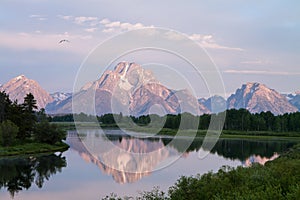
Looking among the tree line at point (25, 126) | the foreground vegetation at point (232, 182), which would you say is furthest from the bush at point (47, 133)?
the foreground vegetation at point (232, 182)

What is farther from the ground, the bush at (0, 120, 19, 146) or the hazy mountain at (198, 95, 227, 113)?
the hazy mountain at (198, 95, 227, 113)

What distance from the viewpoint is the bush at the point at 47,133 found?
8338 centimetres

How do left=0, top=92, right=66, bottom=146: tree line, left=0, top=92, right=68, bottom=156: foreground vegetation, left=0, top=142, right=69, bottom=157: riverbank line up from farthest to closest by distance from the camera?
left=0, top=92, right=66, bottom=146: tree line → left=0, top=92, right=68, bottom=156: foreground vegetation → left=0, top=142, right=69, bottom=157: riverbank

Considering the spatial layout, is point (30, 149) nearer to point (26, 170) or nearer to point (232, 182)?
point (26, 170)

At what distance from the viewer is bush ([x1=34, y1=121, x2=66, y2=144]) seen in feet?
274

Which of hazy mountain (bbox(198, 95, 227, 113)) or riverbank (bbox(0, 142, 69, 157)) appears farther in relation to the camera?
riverbank (bbox(0, 142, 69, 157))

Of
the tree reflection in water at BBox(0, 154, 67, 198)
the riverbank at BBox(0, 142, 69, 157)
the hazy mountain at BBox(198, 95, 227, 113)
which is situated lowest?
the tree reflection in water at BBox(0, 154, 67, 198)

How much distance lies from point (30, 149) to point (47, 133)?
9.36 meters

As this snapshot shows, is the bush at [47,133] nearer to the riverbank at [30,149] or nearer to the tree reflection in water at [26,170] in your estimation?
the riverbank at [30,149]

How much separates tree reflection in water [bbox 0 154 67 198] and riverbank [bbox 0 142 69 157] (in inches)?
170

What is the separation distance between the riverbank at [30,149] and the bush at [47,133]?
1.67 meters

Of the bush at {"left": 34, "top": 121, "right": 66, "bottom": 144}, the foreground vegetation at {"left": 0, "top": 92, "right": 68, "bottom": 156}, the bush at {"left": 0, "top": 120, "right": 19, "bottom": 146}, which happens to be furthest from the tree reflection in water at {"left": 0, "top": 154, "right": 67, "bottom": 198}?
the bush at {"left": 34, "top": 121, "right": 66, "bottom": 144}

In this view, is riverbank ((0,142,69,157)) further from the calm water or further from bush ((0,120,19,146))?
the calm water

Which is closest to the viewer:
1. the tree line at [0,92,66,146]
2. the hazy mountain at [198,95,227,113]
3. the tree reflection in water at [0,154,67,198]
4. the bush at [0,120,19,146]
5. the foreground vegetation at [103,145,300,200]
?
the foreground vegetation at [103,145,300,200]
